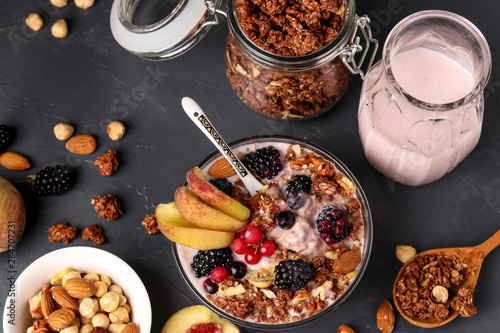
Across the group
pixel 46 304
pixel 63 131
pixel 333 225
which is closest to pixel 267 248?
pixel 333 225

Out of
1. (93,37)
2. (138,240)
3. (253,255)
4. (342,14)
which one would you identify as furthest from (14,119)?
(342,14)

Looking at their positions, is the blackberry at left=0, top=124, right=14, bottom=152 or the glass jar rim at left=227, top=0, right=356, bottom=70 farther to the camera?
the blackberry at left=0, top=124, right=14, bottom=152

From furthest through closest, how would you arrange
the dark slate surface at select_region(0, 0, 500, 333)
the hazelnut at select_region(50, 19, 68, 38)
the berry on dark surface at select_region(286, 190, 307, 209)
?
the hazelnut at select_region(50, 19, 68, 38) < the dark slate surface at select_region(0, 0, 500, 333) < the berry on dark surface at select_region(286, 190, 307, 209)

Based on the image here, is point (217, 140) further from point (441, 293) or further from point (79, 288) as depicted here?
point (441, 293)

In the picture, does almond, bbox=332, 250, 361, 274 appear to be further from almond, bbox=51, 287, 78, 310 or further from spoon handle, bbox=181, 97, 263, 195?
almond, bbox=51, 287, 78, 310

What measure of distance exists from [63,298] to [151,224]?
306mm

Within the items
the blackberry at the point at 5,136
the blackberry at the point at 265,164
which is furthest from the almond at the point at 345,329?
the blackberry at the point at 5,136

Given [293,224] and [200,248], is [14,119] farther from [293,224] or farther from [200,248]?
[293,224]

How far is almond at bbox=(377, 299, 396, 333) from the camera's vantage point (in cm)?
157

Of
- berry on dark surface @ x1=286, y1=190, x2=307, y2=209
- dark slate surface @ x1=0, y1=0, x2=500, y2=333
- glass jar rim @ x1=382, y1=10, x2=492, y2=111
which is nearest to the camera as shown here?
glass jar rim @ x1=382, y1=10, x2=492, y2=111

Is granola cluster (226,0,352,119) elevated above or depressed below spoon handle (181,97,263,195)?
above

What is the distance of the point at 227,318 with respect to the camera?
1486mm

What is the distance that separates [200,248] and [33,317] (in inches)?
21.3

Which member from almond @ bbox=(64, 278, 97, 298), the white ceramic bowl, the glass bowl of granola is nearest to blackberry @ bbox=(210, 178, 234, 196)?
the glass bowl of granola
